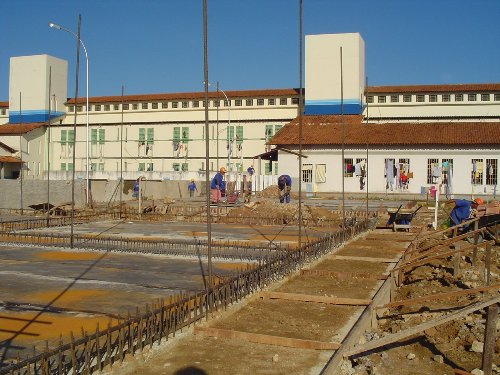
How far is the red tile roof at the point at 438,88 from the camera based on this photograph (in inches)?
1972

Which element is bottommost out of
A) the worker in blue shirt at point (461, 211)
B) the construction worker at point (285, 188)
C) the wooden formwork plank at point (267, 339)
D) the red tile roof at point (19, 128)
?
the wooden formwork plank at point (267, 339)

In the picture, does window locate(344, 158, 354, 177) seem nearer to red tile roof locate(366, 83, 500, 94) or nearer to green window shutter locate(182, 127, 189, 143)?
red tile roof locate(366, 83, 500, 94)

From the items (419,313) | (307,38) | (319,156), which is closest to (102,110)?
(307,38)

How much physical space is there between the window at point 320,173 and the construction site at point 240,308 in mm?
24561

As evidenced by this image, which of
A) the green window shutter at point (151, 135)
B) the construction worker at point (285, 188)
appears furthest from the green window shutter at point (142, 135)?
the construction worker at point (285, 188)

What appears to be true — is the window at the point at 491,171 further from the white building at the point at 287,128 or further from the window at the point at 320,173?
the window at the point at 320,173

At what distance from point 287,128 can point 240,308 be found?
37.6 metres

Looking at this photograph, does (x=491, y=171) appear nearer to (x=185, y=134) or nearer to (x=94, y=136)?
(x=185, y=134)

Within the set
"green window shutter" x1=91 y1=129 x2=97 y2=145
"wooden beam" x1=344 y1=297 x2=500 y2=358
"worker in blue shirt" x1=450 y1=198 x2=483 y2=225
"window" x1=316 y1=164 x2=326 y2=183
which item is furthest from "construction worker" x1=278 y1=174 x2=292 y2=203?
"green window shutter" x1=91 y1=129 x2=97 y2=145

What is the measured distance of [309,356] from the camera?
6379 millimetres

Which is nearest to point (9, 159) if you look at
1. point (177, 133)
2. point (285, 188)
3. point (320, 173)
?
point (177, 133)

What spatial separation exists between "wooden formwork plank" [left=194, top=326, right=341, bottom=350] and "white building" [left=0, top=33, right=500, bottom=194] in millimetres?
32016

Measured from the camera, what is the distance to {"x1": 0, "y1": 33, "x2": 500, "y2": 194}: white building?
130 feet

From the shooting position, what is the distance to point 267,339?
6816 millimetres
